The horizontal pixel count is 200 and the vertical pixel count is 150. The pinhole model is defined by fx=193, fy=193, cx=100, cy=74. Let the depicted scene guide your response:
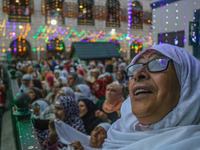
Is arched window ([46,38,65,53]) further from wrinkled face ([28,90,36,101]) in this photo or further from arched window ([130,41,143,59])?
arched window ([130,41,143,59])

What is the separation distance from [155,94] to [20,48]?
52.1 ft

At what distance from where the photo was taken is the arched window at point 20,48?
1498cm

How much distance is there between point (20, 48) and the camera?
15180mm

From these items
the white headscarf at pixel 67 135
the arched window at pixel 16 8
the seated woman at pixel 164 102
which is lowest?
the white headscarf at pixel 67 135

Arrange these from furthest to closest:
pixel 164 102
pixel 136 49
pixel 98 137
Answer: pixel 98 137 → pixel 136 49 → pixel 164 102

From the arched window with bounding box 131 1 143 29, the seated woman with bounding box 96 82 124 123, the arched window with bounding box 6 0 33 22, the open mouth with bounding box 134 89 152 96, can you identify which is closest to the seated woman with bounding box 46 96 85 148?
the seated woman with bounding box 96 82 124 123

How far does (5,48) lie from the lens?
14586 mm

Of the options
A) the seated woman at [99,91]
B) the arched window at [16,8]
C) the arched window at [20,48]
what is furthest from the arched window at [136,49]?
the arched window at [20,48]

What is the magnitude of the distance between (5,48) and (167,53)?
15696 millimetres

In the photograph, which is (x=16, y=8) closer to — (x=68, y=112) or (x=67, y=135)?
(x=68, y=112)

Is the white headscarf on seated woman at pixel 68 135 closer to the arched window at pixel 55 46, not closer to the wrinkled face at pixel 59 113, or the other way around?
the wrinkled face at pixel 59 113

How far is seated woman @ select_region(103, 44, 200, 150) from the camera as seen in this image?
0.80 metres

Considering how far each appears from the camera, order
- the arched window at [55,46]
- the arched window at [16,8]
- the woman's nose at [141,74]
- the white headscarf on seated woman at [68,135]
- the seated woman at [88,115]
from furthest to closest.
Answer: the arched window at [55,46] → the arched window at [16,8] → the seated woman at [88,115] → the white headscarf on seated woman at [68,135] → the woman's nose at [141,74]

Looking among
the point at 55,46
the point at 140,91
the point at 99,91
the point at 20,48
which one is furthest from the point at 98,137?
the point at 55,46
